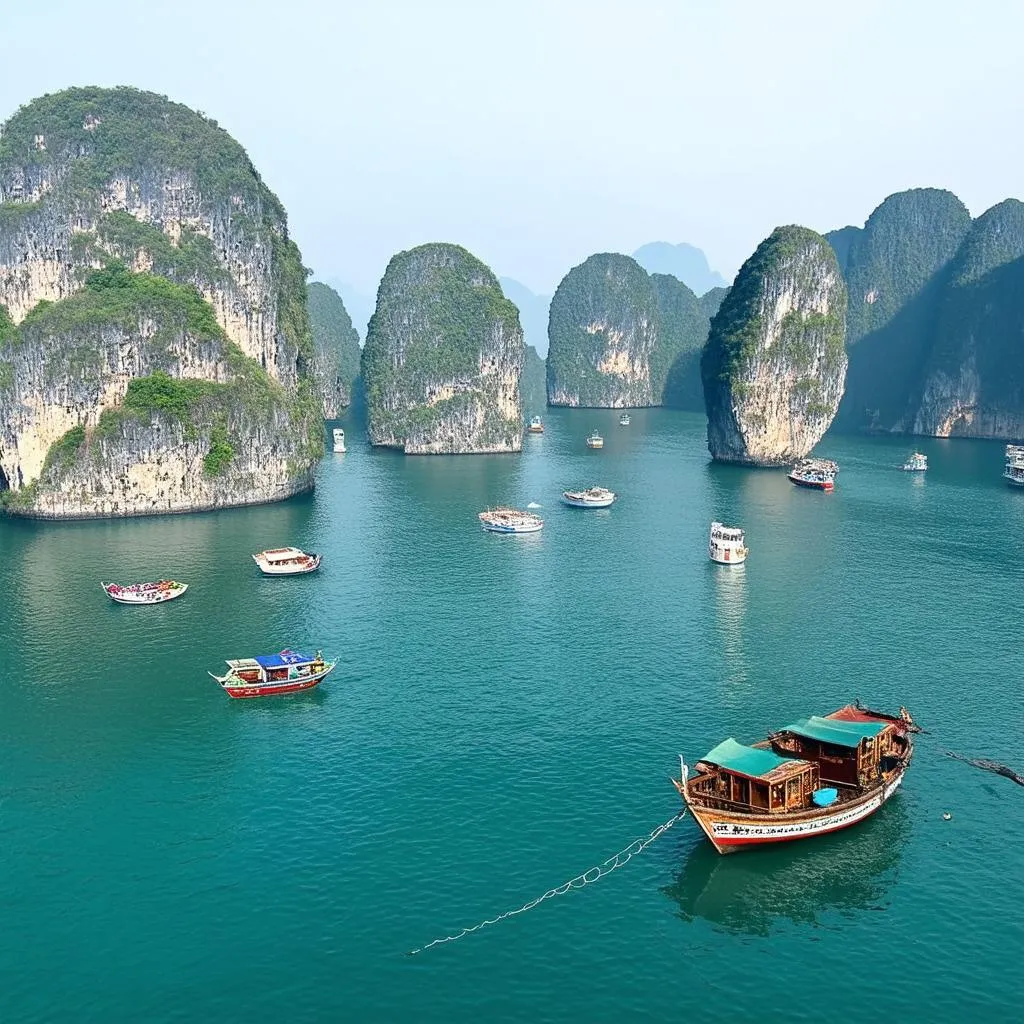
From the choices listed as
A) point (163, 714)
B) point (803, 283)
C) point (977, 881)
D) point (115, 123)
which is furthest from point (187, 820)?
point (803, 283)

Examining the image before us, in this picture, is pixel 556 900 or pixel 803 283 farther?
pixel 803 283

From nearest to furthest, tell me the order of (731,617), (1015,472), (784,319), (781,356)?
(731,617) → (1015,472) → (781,356) → (784,319)

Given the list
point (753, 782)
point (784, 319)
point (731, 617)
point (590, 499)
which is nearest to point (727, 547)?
point (731, 617)

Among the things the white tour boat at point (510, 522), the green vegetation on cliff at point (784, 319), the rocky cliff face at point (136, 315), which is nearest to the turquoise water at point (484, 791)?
the white tour boat at point (510, 522)

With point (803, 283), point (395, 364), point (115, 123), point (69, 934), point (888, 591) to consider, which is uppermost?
point (115, 123)

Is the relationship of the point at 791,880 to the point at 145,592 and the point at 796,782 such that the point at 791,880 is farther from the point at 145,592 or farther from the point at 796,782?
the point at 145,592

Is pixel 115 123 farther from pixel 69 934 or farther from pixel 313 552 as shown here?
pixel 69 934
